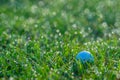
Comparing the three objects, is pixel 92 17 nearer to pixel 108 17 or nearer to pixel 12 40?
pixel 108 17

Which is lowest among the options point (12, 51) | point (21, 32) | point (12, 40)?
point (12, 51)

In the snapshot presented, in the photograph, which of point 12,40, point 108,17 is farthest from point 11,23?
point 108,17

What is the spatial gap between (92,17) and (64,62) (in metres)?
2.46

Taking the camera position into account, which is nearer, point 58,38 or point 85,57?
point 85,57

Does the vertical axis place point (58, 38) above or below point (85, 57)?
above

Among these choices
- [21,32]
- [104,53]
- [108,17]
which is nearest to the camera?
[104,53]

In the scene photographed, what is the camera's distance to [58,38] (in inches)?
231

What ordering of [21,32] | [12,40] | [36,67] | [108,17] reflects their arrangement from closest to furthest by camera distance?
[36,67], [12,40], [21,32], [108,17]

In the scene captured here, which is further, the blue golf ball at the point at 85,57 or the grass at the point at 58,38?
the blue golf ball at the point at 85,57

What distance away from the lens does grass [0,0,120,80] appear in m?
4.71

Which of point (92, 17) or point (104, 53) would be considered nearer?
point (104, 53)

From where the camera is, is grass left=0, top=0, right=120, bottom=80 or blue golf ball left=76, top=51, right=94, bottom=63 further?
blue golf ball left=76, top=51, right=94, bottom=63

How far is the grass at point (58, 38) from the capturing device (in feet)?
15.5

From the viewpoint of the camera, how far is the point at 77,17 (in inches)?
286
